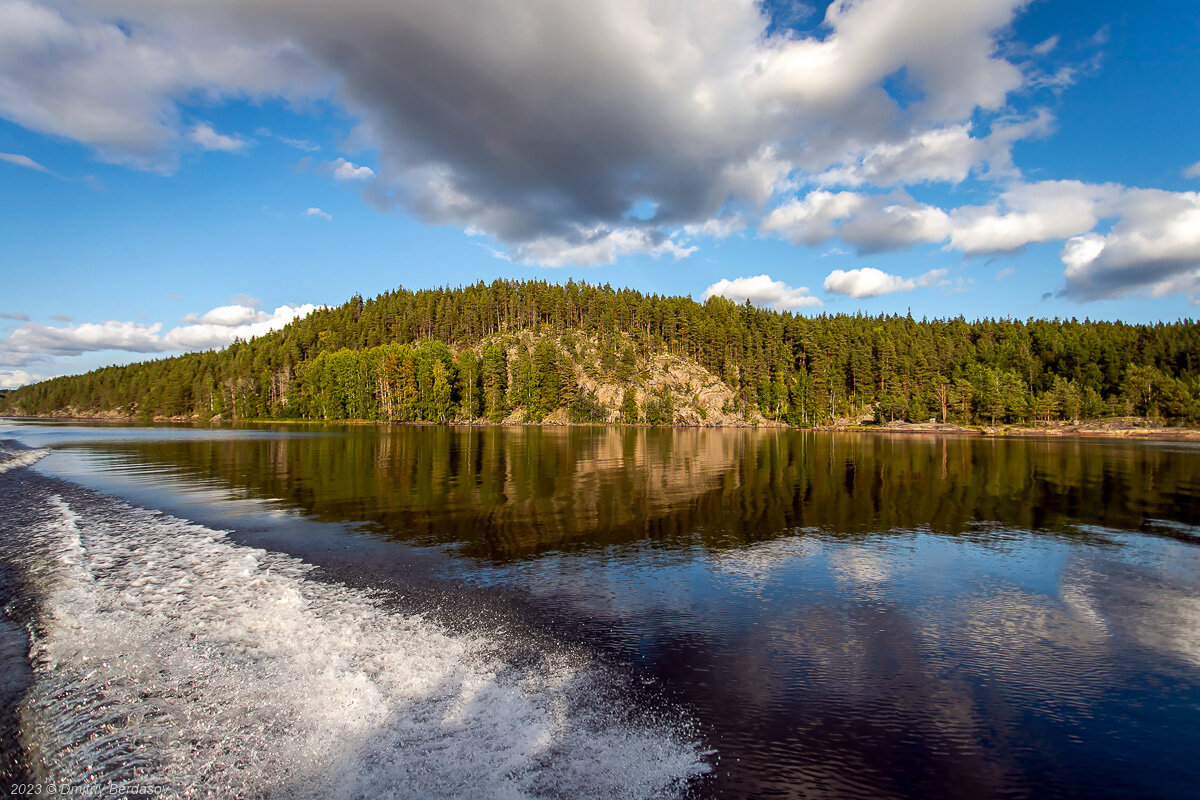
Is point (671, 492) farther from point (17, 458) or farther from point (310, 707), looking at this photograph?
point (17, 458)

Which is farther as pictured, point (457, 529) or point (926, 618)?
point (457, 529)

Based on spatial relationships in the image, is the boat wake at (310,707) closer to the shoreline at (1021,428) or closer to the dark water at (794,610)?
the dark water at (794,610)

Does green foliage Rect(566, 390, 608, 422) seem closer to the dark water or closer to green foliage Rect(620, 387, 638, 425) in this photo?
green foliage Rect(620, 387, 638, 425)

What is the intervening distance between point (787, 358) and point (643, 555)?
18840 centimetres

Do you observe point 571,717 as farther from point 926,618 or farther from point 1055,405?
point 1055,405

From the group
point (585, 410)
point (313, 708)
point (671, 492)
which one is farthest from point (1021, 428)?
point (313, 708)

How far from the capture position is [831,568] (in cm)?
2011

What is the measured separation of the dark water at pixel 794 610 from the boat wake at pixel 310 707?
14cm

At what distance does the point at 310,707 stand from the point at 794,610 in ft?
40.4

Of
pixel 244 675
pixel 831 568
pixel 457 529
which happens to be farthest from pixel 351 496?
pixel 831 568

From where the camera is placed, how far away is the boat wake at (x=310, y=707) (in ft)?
28.1

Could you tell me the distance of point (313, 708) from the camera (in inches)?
412

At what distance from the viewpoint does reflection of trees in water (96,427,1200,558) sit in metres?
26.7

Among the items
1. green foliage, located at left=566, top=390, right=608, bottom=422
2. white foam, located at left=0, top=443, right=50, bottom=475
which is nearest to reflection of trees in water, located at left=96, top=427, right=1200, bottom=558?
white foam, located at left=0, top=443, right=50, bottom=475
